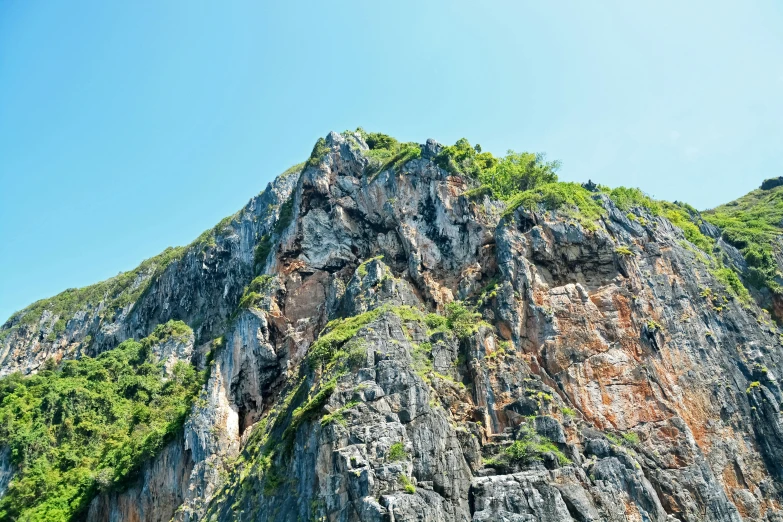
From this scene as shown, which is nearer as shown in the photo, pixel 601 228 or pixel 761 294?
pixel 601 228

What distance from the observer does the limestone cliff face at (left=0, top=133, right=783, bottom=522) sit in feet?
79.9

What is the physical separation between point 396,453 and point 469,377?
7.16 metres

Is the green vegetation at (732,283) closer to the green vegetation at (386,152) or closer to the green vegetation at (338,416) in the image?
the green vegetation at (386,152)

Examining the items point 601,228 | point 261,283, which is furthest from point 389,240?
point 601,228

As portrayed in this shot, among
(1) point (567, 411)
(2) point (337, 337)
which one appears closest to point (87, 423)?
(2) point (337, 337)

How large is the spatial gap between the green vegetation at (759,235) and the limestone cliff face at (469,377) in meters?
1.67

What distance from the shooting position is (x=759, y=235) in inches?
1698

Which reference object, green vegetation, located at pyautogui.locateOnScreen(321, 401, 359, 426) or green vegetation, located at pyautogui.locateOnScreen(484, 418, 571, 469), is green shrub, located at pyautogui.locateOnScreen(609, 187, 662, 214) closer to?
green vegetation, located at pyautogui.locateOnScreen(484, 418, 571, 469)

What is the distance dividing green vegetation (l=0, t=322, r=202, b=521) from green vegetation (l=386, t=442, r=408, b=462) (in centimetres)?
1923

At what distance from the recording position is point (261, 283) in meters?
40.6

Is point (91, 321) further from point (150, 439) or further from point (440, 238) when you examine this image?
point (440, 238)

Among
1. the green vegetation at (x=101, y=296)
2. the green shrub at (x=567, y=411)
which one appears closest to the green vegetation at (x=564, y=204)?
the green shrub at (x=567, y=411)

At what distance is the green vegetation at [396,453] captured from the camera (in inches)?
934

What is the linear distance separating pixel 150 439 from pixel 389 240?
20.6 meters
